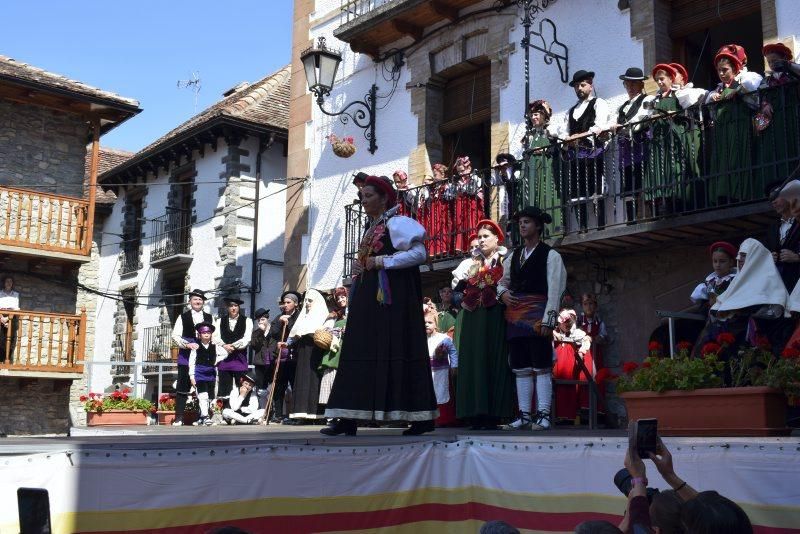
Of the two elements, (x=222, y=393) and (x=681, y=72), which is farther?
(x=222, y=393)

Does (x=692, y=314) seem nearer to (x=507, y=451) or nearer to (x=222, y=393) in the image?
(x=507, y=451)

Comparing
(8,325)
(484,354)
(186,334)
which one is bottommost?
(484,354)

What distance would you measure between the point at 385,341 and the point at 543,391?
172 centimetres

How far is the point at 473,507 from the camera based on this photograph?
4.92 metres

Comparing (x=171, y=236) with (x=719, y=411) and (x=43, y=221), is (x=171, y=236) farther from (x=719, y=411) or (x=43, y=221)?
(x=719, y=411)

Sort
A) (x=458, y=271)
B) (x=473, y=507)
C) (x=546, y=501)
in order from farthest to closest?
(x=458, y=271) → (x=473, y=507) → (x=546, y=501)

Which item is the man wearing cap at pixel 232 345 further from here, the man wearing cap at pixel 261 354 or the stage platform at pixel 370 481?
the stage platform at pixel 370 481

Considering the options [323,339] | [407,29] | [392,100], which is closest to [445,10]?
[407,29]

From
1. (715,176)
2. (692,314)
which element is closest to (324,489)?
(692,314)

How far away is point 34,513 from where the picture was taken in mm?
2293

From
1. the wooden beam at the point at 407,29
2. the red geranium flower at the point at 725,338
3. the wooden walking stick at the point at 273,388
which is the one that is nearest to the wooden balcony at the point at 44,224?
the wooden walking stick at the point at 273,388

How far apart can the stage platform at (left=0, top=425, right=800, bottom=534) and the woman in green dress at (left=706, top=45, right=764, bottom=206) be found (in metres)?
4.67

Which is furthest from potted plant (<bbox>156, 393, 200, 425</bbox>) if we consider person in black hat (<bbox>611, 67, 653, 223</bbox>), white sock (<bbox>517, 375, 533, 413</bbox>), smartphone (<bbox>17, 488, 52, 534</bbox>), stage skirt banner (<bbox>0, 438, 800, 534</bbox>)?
smartphone (<bbox>17, 488, 52, 534</bbox>)

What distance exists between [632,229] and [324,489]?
576 centimetres
